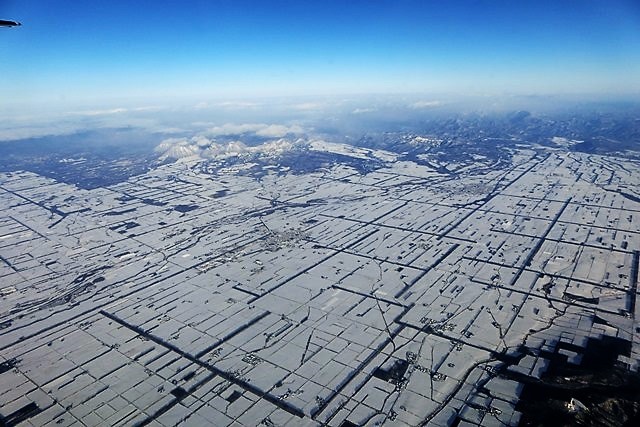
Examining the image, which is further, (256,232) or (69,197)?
(69,197)

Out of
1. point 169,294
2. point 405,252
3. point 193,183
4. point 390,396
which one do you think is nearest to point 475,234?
point 405,252

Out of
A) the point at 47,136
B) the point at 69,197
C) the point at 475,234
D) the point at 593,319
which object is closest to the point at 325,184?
the point at 475,234

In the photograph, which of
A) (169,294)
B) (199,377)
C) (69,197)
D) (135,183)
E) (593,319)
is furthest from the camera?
(135,183)

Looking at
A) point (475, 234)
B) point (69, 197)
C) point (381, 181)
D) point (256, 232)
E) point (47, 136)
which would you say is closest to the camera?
point (475, 234)

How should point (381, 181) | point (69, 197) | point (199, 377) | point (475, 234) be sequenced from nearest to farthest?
1. point (199, 377)
2. point (475, 234)
3. point (69, 197)
4. point (381, 181)

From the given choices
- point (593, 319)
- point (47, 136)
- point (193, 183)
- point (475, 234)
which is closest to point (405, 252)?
point (475, 234)

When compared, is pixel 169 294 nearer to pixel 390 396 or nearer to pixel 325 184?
Result: pixel 390 396

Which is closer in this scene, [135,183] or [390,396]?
[390,396]

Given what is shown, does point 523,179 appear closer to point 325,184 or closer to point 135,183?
point 325,184

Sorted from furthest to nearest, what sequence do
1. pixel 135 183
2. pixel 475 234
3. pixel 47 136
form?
pixel 47 136
pixel 135 183
pixel 475 234
